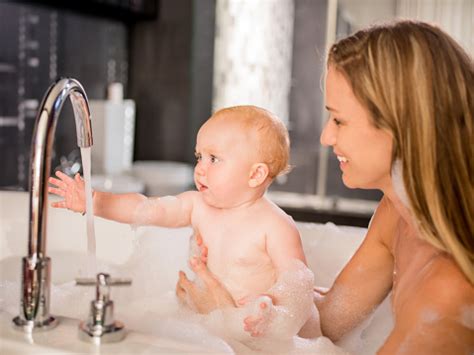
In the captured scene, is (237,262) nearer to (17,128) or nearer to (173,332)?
(173,332)

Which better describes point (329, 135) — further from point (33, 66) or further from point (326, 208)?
point (326, 208)

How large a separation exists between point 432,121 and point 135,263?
3.91 feet

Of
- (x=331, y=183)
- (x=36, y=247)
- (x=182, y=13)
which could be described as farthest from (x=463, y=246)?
(x=182, y=13)

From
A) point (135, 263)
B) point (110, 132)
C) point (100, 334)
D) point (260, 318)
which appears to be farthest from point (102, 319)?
point (110, 132)

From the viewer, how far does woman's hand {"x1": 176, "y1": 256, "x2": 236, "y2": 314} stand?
4.72ft

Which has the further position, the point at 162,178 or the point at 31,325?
the point at 162,178

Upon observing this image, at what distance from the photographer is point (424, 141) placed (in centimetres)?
108

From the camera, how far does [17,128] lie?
295cm

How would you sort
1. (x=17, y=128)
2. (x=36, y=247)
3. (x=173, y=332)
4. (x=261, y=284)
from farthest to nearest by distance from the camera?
1. (x=17, y=128)
2. (x=261, y=284)
3. (x=173, y=332)
4. (x=36, y=247)

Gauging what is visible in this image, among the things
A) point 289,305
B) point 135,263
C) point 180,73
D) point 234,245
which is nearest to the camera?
point 289,305

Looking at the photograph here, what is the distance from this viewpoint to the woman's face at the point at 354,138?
114 centimetres

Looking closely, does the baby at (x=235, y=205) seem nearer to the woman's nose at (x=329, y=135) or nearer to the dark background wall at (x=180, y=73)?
the woman's nose at (x=329, y=135)

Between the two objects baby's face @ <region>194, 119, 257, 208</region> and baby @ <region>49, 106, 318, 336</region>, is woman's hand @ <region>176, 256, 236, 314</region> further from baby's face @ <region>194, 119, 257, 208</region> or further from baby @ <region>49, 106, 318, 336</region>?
baby's face @ <region>194, 119, 257, 208</region>

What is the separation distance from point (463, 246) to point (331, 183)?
2800 millimetres
